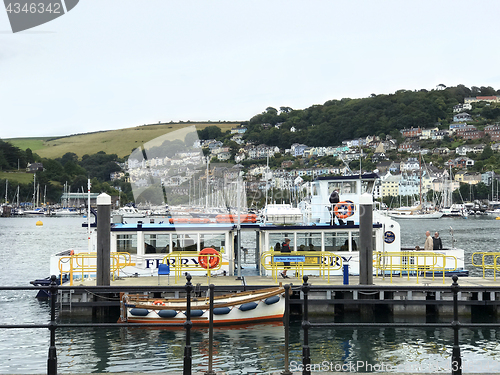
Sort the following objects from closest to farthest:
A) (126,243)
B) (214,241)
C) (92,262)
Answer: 1. (214,241)
2. (126,243)
3. (92,262)

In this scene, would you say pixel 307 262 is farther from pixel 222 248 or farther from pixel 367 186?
pixel 367 186

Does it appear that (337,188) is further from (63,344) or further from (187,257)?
(63,344)

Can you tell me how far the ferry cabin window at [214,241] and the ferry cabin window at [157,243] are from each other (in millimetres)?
1421

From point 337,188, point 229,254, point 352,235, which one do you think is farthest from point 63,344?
point 337,188

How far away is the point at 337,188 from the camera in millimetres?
24719

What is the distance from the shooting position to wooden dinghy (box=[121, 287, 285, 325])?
16922 millimetres

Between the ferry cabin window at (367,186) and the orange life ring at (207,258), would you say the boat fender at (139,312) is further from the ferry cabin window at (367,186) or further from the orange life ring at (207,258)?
the ferry cabin window at (367,186)

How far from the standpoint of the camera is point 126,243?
21.5m

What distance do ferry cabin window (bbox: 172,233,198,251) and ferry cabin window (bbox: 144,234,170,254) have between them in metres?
0.33

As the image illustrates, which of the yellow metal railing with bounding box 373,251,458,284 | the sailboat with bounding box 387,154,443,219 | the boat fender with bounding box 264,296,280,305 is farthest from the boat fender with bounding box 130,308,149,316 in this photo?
the sailboat with bounding box 387,154,443,219

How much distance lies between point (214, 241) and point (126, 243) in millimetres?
3634

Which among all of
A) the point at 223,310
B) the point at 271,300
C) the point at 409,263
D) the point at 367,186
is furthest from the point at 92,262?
the point at 409,263

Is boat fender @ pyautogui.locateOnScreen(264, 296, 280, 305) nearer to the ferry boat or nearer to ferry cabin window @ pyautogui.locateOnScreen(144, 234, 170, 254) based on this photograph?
the ferry boat

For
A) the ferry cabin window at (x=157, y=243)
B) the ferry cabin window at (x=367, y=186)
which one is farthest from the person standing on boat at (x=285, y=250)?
the ferry cabin window at (x=367, y=186)
